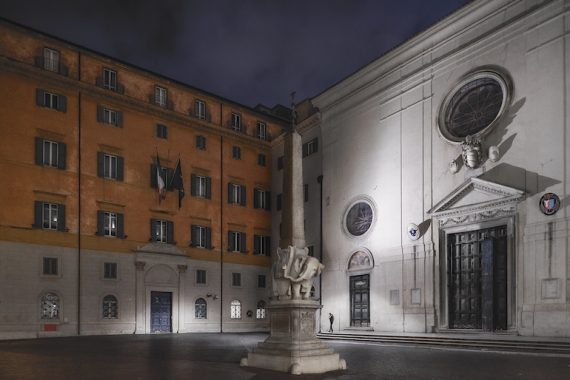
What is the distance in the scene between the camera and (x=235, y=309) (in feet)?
120

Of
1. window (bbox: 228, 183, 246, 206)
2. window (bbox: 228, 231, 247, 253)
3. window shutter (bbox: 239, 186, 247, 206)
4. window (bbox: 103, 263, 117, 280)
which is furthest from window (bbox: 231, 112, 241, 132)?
window (bbox: 103, 263, 117, 280)

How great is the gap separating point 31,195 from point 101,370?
18020 millimetres

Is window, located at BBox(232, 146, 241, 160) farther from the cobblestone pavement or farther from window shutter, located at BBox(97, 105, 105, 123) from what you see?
the cobblestone pavement

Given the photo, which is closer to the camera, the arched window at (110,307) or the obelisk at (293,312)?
the obelisk at (293,312)

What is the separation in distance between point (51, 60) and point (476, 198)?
23.8 metres

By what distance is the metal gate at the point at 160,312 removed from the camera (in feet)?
106

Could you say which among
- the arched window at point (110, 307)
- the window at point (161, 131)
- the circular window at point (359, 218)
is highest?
the window at point (161, 131)

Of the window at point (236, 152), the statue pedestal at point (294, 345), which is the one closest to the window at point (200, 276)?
the window at point (236, 152)

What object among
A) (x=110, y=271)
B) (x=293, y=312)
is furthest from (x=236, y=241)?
(x=293, y=312)

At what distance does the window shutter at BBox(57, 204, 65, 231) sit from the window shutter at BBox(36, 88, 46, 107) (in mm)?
5687

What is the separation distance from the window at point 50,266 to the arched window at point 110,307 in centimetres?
334

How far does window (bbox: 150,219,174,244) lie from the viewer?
108 ft

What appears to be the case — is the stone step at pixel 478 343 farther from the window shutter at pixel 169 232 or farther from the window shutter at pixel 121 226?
the window shutter at pixel 121 226

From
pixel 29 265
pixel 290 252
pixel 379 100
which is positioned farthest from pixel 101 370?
pixel 379 100
